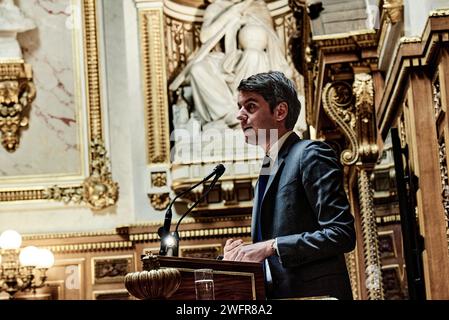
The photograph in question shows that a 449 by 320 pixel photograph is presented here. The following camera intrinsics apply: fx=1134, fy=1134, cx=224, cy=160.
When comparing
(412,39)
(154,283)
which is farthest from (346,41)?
(154,283)

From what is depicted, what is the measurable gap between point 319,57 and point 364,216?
948 mm

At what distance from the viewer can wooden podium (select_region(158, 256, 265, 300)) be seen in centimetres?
296

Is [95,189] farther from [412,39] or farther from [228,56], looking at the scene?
[412,39]

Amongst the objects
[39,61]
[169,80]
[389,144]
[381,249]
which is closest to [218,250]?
[169,80]

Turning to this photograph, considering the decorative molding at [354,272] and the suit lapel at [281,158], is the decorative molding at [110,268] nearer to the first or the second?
the decorative molding at [354,272]

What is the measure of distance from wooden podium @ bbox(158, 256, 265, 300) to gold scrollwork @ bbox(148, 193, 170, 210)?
5809mm

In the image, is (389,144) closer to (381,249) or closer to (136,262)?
(381,249)

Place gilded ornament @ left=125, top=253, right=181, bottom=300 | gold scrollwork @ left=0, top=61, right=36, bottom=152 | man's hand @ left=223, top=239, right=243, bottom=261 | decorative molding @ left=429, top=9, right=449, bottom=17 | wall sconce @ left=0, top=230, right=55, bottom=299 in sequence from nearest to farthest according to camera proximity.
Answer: gilded ornament @ left=125, top=253, right=181, bottom=300 → man's hand @ left=223, top=239, right=243, bottom=261 → decorative molding @ left=429, top=9, right=449, bottom=17 → wall sconce @ left=0, top=230, right=55, bottom=299 → gold scrollwork @ left=0, top=61, right=36, bottom=152

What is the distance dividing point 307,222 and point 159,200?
567 cm

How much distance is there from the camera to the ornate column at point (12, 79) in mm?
9117

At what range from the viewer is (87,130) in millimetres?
9148

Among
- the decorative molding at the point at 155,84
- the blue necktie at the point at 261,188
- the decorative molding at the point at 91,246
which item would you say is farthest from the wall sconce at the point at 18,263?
the blue necktie at the point at 261,188

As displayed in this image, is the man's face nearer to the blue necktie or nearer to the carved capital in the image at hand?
the blue necktie

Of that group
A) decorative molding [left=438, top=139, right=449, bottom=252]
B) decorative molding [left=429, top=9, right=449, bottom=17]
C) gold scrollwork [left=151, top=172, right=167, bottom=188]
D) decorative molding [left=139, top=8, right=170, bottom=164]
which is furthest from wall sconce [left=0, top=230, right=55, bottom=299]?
decorative molding [left=429, top=9, right=449, bottom=17]
